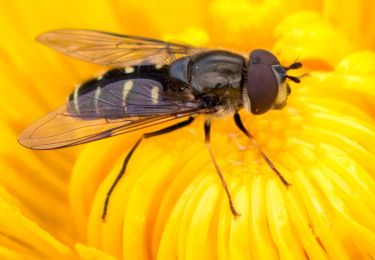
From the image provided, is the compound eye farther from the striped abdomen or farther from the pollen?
the pollen

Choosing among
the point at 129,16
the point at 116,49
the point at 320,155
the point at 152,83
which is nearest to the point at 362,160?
the point at 320,155

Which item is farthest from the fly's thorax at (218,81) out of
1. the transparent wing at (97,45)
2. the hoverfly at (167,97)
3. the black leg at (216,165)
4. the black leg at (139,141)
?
the transparent wing at (97,45)

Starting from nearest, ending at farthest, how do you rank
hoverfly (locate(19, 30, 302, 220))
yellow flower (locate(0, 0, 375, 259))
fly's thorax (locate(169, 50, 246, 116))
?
yellow flower (locate(0, 0, 375, 259))
hoverfly (locate(19, 30, 302, 220))
fly's thorax (locate(169, 50, 246, 116))

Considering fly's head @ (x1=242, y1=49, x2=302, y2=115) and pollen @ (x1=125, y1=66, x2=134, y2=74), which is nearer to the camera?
fly's head @ (x1=242, y1=49, x2=302, y2=115)

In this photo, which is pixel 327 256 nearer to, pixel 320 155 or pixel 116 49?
pixel 320 155

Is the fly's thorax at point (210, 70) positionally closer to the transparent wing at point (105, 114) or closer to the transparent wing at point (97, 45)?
A: the transparent wing at point (105, 114)

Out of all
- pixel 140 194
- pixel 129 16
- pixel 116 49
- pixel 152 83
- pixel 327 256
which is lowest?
pixel 327 256

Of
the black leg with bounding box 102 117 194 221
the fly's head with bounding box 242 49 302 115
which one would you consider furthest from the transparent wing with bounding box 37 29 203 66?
the fly's head with bounding box 242 49 302 115

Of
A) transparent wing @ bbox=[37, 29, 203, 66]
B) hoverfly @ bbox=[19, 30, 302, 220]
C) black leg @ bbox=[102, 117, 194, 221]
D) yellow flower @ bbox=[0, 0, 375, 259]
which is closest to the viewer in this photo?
yellow flower @ bbox=[0, 0, 375, 259]
